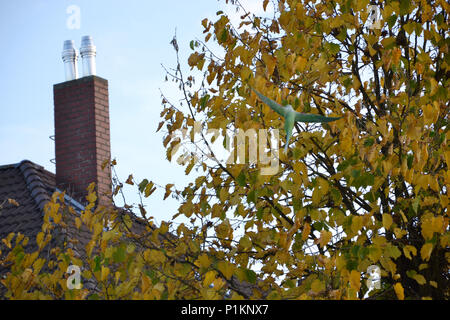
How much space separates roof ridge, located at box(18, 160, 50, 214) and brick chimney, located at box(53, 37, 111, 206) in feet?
1.28

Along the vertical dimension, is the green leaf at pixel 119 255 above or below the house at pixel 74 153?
below

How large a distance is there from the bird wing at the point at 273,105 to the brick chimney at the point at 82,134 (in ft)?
23.8

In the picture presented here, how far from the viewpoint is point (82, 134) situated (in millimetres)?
11344

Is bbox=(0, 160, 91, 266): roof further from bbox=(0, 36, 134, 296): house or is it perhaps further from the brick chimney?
the brick chimney

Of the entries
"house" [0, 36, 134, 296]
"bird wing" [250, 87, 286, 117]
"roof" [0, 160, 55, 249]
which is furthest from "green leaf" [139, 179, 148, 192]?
"house" [0, 36, 134, 296]

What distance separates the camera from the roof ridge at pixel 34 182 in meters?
10.2

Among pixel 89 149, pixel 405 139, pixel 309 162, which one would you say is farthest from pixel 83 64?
pixel 405 139

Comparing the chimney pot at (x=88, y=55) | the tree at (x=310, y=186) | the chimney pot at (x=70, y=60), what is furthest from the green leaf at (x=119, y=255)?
the chimney pot at (x=70, y=60)

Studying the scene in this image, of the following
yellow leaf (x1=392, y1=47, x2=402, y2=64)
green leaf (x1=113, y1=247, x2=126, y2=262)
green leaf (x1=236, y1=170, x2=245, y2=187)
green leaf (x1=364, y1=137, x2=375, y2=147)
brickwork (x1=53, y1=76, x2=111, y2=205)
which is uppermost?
brickwork (x1=53, y1=76, x2=111, y2=205)

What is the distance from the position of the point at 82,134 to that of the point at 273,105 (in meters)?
7.93

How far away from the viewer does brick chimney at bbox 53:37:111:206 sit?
11031 mm

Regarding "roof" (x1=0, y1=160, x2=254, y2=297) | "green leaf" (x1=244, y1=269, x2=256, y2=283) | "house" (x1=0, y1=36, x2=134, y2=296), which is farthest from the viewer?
"house" (x1=0, y1=36, x2=134, y2=296)

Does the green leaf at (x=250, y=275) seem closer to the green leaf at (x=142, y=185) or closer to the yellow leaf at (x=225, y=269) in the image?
the yellow leaf at (x=225, y=269)
